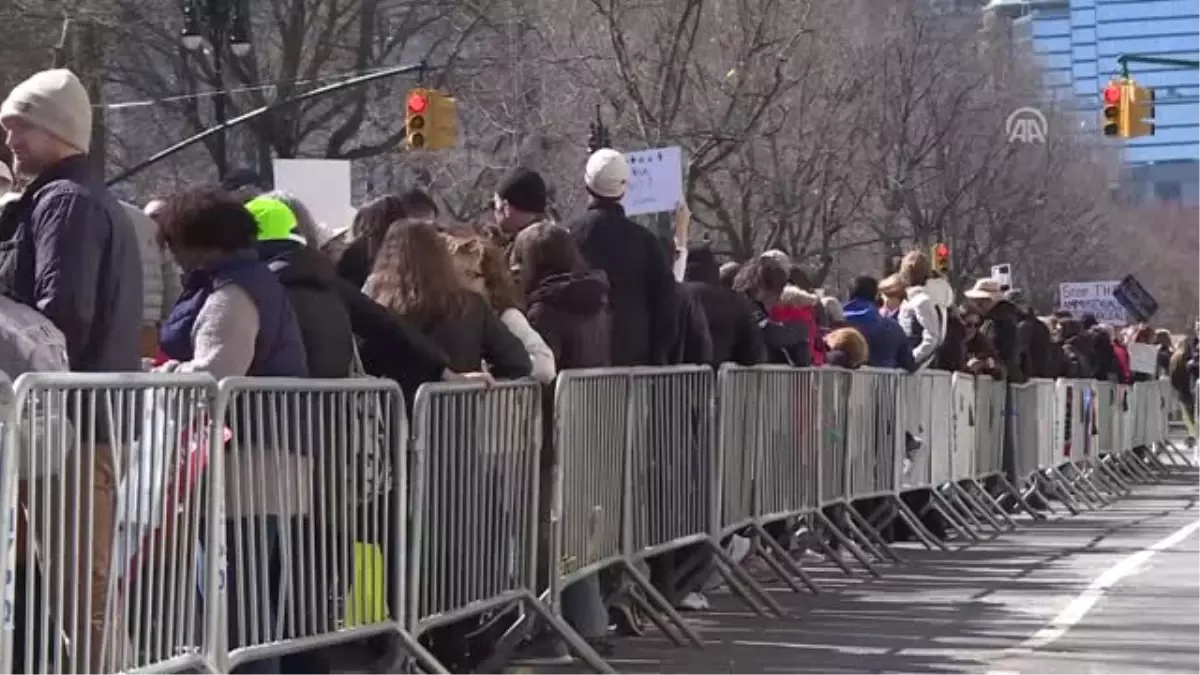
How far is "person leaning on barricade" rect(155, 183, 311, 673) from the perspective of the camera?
7.70 m

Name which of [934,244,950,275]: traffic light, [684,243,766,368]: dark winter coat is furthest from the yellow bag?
[934,244,950,275]: traffic light

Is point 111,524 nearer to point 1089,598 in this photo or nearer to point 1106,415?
point 1089,598

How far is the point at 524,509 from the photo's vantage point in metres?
9.95

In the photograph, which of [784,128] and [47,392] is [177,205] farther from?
[784,128]

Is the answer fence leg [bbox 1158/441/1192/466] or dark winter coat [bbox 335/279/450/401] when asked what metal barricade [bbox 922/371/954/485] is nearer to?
dark winter coat [bbox 335/279/450/401]

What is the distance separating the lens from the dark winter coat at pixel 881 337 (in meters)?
18.5

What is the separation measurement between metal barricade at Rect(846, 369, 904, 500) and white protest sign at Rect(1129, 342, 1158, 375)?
18.8 m

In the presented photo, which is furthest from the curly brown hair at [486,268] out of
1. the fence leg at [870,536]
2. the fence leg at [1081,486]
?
the fence leg at [1081,486]

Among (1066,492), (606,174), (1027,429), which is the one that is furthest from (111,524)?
(1066,492)

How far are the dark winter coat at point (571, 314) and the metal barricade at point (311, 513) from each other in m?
2.37

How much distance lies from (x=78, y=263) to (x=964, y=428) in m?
13.9

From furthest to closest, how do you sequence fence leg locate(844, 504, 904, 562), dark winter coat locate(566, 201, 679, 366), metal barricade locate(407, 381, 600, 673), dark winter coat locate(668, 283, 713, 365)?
fence leg locate(844, 504, 904, 562) < dark winter coat locate(668, 283, 713, 365) < dark winter coat locate(566, 201, 679, 366) < metal barricade locate(407, 381, 600, 673)

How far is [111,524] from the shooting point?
6.40m

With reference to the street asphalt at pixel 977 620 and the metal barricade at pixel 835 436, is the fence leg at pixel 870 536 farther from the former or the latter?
the metal barricade at pixel 835 436
